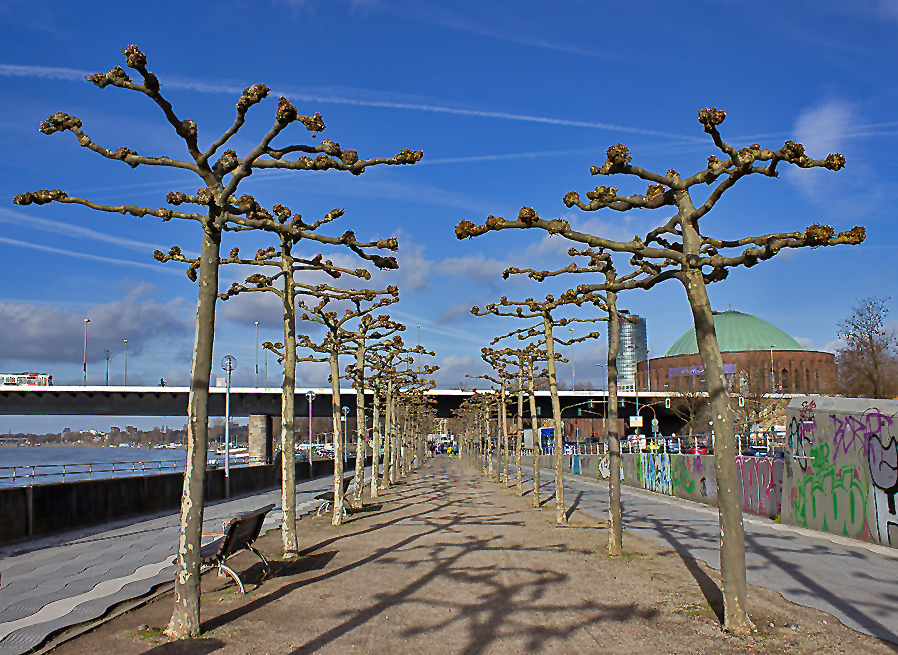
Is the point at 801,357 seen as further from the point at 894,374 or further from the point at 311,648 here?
the point at 311,648

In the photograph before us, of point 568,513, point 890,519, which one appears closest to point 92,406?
point 568,513

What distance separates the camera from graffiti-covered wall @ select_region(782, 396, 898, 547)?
15625 mm

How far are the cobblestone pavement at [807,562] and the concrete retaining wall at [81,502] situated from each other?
1262 cm

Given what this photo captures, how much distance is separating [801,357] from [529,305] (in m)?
120

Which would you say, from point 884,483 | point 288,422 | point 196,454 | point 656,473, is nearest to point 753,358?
point 656,473

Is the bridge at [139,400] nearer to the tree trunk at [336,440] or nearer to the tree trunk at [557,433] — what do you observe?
the tree trunk at [557,433]

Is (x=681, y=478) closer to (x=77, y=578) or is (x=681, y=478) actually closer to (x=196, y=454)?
(x=77, y=578)

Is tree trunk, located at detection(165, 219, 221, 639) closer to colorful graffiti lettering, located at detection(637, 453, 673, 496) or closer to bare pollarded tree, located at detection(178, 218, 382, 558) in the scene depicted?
bare pollarded tree, located at detection(178, 218, 382, 558)

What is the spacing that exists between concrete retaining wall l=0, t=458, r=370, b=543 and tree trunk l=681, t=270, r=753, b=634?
1437 cm

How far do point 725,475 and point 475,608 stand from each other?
10.9ft

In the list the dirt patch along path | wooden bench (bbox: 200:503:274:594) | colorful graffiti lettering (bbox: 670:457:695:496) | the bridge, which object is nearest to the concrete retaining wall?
the dirt patch along path

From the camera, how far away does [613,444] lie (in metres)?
14.2

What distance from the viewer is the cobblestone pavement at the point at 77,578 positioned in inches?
334

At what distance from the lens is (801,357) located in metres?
126
